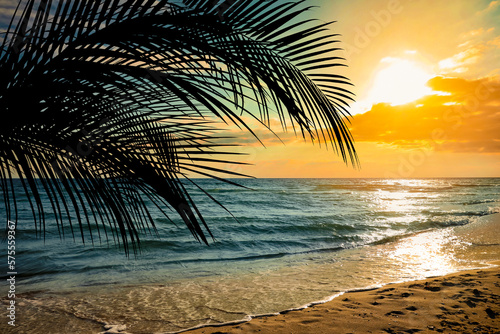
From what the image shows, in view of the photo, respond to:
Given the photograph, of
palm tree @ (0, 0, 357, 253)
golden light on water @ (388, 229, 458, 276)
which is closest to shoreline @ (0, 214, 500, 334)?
golden light on water @ (388, 229, 458, 276)

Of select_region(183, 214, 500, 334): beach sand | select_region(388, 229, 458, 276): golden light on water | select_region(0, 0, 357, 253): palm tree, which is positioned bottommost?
select_region(388, 229, 458, 276): golden light on water

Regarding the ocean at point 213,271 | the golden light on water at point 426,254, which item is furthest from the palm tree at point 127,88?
the golden light on water at point 426,254

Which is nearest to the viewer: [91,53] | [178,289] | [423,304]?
[91,53]

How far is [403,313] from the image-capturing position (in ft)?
14.7

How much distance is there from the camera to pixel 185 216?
3.19ft

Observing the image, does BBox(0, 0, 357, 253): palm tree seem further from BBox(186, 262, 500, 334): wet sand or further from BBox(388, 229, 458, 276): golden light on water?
BBox(388, 229, 458, 276): golden light on water

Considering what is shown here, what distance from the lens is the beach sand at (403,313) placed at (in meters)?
4.05

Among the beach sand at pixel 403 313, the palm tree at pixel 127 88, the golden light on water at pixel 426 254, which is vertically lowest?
the golden light on water at pixel 426 254

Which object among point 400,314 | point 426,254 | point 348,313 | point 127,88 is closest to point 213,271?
point 348,313

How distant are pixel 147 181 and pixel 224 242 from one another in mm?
10494

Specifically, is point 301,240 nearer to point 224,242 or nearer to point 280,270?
point 224,242

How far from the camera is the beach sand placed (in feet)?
13.3

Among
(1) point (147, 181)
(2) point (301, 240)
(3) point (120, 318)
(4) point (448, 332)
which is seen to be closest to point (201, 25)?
(1) point (147, 181)

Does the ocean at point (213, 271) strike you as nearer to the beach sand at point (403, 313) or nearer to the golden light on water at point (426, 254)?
the golden light on water at point (426, 254)
